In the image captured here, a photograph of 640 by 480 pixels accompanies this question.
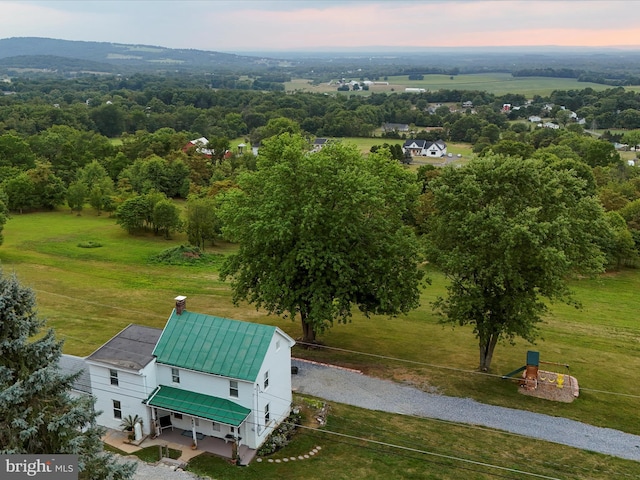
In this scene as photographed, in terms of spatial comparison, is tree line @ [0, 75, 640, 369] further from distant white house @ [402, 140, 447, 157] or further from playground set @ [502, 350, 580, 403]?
distant white house @ [402, 140, 447, 157]

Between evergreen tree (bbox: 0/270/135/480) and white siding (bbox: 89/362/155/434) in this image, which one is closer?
evergreen tree (bbox: 0/270/135/480)

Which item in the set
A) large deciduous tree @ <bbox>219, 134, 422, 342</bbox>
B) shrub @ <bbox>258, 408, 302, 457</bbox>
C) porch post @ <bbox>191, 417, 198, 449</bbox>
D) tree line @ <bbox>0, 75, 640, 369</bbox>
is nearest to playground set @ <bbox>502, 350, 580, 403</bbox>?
tree line @ <bbox>0, 75, 640, 369</bbox>

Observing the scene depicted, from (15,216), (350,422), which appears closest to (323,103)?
(15,216)

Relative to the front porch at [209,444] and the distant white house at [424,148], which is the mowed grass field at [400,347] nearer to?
the front porch at [209,444]

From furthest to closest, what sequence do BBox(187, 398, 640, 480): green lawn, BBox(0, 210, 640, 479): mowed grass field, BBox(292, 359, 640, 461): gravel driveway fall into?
BBox(292, 359, 640, 461): gravel driveway < BBox(0, 210, 640, 479): mowed grass field < BBox(187, 398, 640, 480): green lawn

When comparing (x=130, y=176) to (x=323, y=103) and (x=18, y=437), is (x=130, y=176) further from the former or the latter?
(x=323, y=103)

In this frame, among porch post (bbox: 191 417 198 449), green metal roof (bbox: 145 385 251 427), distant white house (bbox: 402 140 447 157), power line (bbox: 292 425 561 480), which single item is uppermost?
distant white house (bbox: 402 140 447 157)
